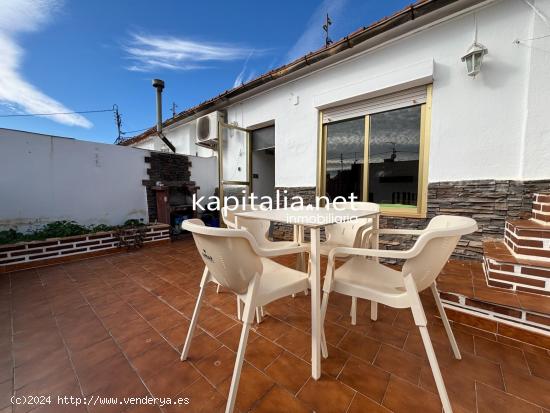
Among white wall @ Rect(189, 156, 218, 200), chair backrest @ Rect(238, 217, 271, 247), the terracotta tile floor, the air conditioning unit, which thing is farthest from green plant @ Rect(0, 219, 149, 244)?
chair backrest @ Rect(238, 217, 271, 247)

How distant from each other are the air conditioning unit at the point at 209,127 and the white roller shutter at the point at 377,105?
2.52m

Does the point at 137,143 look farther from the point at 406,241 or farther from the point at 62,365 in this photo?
the point at 406,241

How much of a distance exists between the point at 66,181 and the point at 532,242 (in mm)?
5913

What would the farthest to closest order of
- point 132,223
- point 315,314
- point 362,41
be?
point 132,223 < point 362,41 < point 315,314

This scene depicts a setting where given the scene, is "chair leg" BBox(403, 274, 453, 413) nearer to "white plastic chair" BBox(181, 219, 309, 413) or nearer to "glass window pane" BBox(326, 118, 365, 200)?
"white plastic chair" BBox(181, 219, 309, 413)

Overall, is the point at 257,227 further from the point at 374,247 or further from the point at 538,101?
the point at 538,101

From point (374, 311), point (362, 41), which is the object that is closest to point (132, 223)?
point (374, 311)

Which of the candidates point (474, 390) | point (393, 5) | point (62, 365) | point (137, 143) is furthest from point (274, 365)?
point (137, 143)

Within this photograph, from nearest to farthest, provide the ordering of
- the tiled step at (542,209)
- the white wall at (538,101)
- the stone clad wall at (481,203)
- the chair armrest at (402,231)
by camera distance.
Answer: the chair armrest at (402,231) → the tiled step at (542,209) → the white wall at (538,101) → the stone clad wall at (481,203)

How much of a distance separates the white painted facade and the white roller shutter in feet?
0.34

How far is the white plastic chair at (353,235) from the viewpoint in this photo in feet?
5.39

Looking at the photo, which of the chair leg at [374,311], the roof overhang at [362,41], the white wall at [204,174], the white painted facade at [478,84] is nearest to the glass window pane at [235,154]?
the white wall at [204,174]

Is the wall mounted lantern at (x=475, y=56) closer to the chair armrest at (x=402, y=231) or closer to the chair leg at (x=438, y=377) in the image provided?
the chair armrest at (x=402, y=231)

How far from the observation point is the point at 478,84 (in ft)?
7.48
